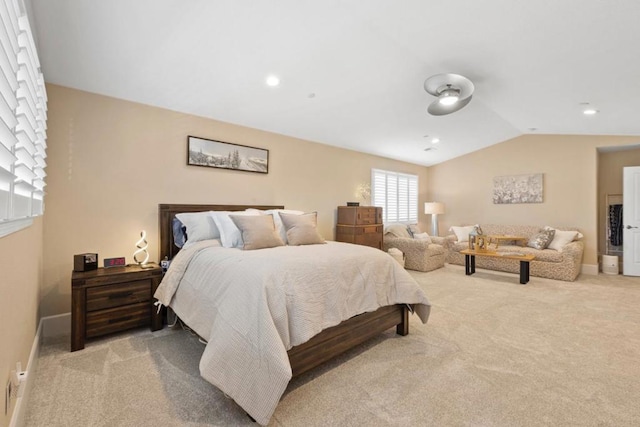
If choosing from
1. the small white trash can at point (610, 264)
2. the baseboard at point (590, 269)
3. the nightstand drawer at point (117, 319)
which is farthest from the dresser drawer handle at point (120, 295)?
the small white trash can at point (610, 264)

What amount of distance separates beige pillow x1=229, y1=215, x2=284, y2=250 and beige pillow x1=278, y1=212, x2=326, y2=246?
0.19 metres

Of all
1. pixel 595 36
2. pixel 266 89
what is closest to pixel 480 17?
pixel 595 36

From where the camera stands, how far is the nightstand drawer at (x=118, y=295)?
2561 mm

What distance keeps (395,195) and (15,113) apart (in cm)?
633

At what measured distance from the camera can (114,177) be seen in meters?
3.12

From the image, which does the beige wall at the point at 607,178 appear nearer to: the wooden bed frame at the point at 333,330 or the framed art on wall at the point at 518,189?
the framed art on wall at the point at 518,189

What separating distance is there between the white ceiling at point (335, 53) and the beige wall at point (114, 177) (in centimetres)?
20

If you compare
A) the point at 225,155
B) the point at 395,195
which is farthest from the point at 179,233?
the point at 395,195

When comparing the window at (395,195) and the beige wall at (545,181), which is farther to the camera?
the window at (395,195)

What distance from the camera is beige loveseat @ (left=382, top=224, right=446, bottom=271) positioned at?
561 centimetres

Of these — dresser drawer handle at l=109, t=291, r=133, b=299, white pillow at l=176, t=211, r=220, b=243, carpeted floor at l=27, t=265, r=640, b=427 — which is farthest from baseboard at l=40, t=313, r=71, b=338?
white pillow at l=176, t=211, r=220, b=243

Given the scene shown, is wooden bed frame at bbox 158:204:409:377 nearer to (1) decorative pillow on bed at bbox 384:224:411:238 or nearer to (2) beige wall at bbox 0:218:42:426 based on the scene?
(2) beige wall at bbox 0:218:42:426

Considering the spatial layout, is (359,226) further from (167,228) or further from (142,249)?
(142,249)

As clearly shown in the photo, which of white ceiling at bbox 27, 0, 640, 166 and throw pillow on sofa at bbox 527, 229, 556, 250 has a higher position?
white ceiling at bbox 27, 0, 640, 166
